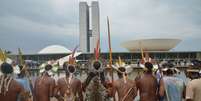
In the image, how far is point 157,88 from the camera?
25.4ft

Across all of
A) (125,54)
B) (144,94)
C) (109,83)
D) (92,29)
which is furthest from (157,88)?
(92,29)

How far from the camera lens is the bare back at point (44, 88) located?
8617 mm

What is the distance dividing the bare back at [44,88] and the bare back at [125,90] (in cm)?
152

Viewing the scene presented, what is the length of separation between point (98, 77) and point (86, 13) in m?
99.1

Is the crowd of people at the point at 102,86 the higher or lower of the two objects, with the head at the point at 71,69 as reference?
lower

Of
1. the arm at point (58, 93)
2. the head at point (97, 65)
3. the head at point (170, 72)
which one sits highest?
the head at point (97, 65)

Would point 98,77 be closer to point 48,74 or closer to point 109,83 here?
point 109,83

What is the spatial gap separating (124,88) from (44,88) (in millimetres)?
1801

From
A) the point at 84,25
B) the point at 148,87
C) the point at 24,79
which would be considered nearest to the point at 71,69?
the point at 24,79

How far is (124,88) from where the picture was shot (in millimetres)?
7973

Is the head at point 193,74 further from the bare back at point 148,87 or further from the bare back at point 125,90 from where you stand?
the bare back at point 125,90

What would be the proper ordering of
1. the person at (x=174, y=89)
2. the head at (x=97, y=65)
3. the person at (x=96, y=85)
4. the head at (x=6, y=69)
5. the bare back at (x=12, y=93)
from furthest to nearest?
the head at (x=97, y=65) < the person at (x=96, y=85) < the person at (x=174, y=89) < the head at (x=6, y=69) < the bare back at (x=12, y=93)

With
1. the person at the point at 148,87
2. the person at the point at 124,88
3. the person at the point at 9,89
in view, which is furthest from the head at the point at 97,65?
the person at the point at 9,89

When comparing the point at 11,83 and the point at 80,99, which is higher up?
the point at 11,83
